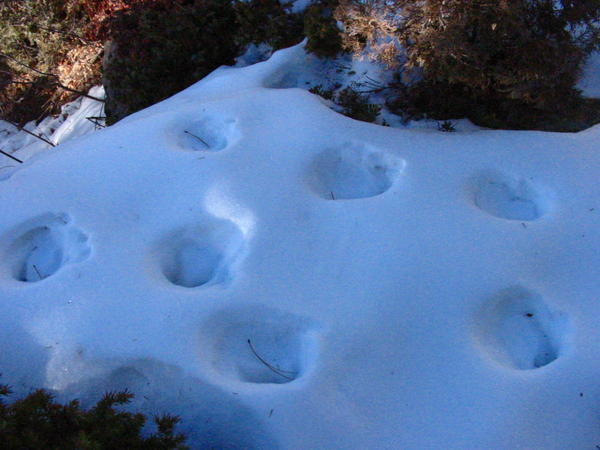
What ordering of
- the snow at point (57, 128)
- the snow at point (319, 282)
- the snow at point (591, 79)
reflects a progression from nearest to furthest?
the snow at point (319, 282)
the snow at point (591, 79)
the snow at point (57, 128)

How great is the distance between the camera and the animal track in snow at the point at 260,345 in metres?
2.67

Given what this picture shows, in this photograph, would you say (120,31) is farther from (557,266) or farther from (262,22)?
(557,266)

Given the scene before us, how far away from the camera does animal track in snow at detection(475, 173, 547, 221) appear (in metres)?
3.38

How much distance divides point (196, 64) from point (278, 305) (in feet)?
12.2

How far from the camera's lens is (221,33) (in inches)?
220

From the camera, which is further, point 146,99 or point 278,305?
point 146,99

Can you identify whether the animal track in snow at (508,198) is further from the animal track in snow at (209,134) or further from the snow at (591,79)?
the animal track in snow at (209,134)

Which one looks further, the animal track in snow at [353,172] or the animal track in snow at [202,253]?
the animal track in snow at [353,172]

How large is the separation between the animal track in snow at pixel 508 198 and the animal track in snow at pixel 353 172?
0.60 metres

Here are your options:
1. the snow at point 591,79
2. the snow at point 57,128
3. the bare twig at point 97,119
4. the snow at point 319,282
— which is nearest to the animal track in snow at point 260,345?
the snow at point 319,282

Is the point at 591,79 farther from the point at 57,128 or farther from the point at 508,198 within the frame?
the point at 57,128

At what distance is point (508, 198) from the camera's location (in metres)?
3.50

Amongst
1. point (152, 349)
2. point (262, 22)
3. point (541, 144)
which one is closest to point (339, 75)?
point (262, 22)

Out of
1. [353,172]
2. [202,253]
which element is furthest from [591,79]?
[202,253]
